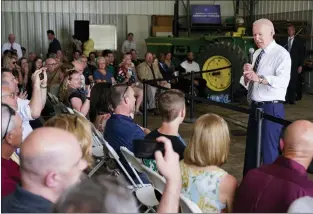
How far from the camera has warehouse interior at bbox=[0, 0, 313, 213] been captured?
6.03 ft

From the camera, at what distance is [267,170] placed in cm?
229

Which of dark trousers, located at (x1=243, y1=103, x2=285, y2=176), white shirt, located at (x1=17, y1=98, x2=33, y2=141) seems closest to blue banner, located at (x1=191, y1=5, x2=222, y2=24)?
dark trousers, located at (x1=243, y1=103, x2=285, y2=176)

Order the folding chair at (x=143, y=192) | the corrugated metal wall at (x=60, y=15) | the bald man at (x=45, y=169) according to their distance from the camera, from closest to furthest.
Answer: the bald man at (x=45, y=169) < the folding chair at (x=143, y=192) < the corrugated metal wall at (x=60, y=15)

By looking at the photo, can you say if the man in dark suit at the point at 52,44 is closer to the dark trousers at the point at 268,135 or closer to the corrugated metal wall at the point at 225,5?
the corrugated metal wall at the point at 225,5

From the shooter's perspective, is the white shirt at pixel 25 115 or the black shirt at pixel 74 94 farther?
the black shirt at pixel 74 94

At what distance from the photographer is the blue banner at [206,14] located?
16578 mm

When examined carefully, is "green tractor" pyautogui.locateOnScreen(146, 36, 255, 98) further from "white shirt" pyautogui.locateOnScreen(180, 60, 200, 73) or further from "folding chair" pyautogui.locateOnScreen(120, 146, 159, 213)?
"folding chair" pyautogui.locateOnScreen(120, 146, 159, 213)

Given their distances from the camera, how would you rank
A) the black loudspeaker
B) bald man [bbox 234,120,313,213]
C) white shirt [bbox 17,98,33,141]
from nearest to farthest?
bald man [bbox 234,120,313,213] → white shirt [bbox 17,98,33,141] → the black loudspeaker

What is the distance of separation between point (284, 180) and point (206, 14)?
15.0 m

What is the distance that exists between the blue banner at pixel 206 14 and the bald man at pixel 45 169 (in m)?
15.1

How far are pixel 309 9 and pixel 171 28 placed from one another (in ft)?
16.0

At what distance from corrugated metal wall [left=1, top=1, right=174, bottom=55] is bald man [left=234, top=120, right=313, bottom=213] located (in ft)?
48.0

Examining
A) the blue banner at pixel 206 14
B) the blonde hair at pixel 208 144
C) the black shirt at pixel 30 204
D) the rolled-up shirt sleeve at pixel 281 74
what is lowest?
the black shirt at pixel 30 204

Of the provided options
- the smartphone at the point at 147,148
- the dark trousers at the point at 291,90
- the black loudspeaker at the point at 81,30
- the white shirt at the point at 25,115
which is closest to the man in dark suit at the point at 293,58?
the dark trousers at the point at 291,90
